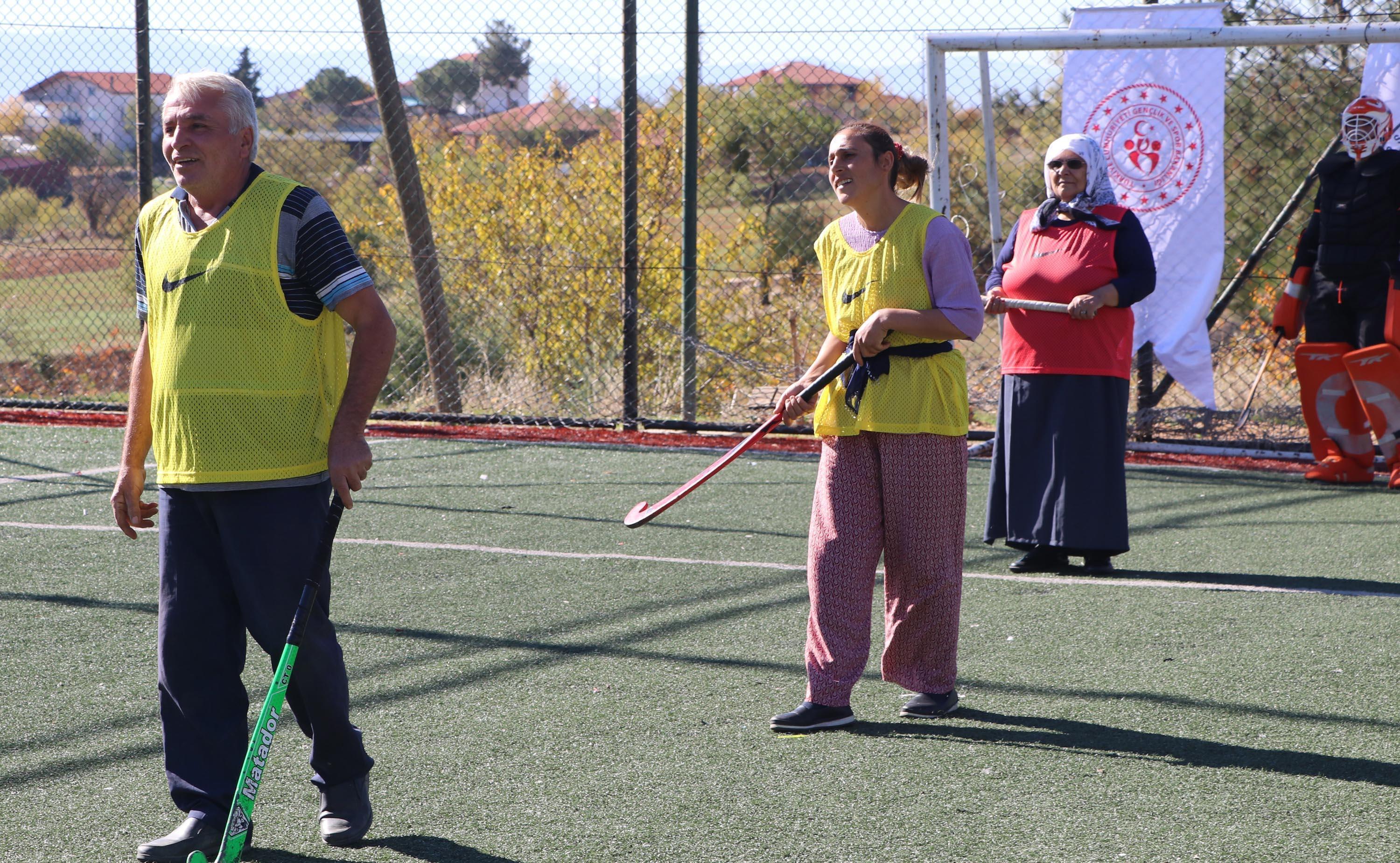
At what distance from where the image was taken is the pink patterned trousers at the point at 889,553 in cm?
393

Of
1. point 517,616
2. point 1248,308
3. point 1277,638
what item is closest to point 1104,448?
point 1277,638

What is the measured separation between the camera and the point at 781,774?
3533 mm

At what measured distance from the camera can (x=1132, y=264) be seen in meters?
5.65

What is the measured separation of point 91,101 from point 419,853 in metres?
13.4

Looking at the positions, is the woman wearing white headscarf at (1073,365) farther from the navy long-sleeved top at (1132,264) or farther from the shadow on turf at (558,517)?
the shadow on turf at (558,517)

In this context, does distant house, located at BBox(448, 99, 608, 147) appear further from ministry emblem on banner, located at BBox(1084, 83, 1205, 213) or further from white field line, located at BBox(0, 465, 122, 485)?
white field line, located at BBox(0, 465, 122, 485)

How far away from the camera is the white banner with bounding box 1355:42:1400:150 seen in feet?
27.5

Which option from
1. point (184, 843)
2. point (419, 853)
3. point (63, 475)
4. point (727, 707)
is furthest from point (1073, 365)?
point (63, 475)

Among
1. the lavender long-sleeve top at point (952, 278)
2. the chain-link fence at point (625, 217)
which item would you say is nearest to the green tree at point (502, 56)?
the chain-link fence at point (625, 217)

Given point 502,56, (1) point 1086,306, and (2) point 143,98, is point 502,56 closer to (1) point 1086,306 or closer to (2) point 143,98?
(2) point 143,98

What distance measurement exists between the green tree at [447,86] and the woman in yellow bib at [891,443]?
15152mm

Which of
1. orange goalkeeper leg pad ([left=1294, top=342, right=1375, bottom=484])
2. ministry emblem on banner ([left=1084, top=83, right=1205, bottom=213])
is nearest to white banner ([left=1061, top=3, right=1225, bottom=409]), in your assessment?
ministry emblem on banner ([left=1084, top=83, right=1205, bottom=213])

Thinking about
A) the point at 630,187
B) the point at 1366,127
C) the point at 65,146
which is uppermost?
the point at 65,146

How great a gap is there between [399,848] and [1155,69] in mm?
7691
